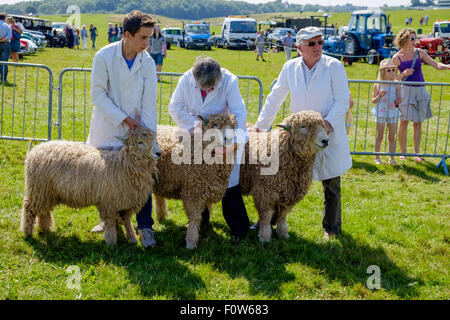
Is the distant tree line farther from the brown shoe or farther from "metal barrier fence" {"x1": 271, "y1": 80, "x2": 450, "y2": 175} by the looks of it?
the brown shoe

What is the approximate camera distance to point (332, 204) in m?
5.01

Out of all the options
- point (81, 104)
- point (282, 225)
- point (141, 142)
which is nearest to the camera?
point (141, 142)

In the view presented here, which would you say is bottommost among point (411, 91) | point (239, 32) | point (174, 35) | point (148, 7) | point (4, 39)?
point (411, 91)

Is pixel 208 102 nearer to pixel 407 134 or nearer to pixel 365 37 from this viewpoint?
pixel 407 134

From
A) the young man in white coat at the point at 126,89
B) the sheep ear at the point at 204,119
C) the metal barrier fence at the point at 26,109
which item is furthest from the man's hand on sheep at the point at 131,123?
the metal barrier fence at the point at 26,109

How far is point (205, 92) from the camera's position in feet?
14.8

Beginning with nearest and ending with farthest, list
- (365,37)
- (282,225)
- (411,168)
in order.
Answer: (282,225), (411,168), (365,37)

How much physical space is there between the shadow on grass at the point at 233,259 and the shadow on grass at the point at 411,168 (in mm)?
3088

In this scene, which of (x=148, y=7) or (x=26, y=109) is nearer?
(x=26, y=109)

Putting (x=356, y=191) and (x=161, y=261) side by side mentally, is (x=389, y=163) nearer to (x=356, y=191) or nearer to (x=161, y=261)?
(x=356, y=191)

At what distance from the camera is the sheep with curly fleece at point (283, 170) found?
455 centimetres

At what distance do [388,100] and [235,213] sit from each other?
442 centimetres

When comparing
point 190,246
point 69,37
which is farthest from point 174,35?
point 190,246

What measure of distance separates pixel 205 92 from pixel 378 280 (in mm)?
2333
